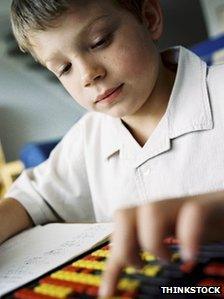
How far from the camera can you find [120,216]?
136 mm

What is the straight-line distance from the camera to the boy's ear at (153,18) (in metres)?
0.42

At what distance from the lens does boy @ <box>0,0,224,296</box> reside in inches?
13.9

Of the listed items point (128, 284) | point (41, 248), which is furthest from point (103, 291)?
point (41, 248)

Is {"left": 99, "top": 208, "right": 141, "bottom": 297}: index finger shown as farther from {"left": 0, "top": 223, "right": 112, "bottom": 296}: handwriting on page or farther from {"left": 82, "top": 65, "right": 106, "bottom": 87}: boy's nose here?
{"left": 82, "top": 65, "right": 106, "bottom": 87}: boy's nose

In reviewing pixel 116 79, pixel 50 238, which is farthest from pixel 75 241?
pixel 116 79

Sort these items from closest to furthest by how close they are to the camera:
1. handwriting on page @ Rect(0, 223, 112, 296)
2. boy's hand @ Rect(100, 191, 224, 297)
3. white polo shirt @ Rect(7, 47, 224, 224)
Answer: boy's hand @ Rect(100, 191, 224, 297), handwriting on page @ Rect(0, 223, 112, 296), white polo shirt @ Rect(7, 47, 224, 224)

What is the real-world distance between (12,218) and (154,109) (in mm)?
204

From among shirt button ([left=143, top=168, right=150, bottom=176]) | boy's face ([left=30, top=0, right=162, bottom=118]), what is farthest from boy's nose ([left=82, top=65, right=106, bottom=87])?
shirt button ([left=143, top=168, right=150, bottom=176])

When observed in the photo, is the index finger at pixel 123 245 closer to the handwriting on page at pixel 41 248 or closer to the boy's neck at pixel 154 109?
the handwriting on page at pixel 41 248

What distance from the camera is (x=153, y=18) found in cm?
43

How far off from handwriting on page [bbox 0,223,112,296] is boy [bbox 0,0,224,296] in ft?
0.13

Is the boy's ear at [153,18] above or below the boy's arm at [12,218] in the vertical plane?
above

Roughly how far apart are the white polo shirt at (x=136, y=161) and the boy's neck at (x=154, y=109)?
0.02m

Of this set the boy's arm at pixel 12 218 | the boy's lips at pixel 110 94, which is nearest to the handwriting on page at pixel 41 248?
the boy's arm at pixel 12 218
